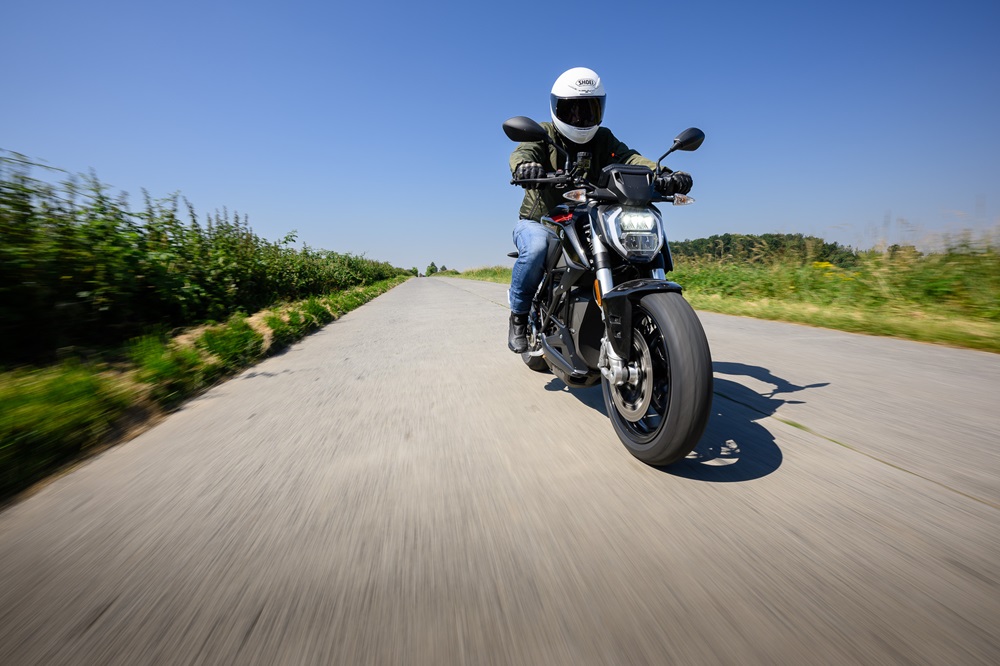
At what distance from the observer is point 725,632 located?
979 millimetres

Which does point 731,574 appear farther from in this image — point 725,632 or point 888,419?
point 888,419

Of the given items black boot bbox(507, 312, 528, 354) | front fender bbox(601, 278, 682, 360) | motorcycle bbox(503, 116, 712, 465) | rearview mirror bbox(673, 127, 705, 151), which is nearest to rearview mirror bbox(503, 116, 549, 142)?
motorcycle bbox(503, 116, 712, 465)

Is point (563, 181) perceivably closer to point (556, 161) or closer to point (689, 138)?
point (689, 138)

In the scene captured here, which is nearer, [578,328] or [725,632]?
[725,632]

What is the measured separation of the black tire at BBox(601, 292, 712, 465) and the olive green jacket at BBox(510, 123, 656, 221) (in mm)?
1524

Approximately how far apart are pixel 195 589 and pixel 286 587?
254mm

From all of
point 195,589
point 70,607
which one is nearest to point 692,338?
point 195,589

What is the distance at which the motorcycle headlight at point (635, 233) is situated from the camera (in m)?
2.05

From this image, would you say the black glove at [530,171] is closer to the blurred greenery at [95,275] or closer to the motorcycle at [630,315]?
the motorcycle at [630,315]

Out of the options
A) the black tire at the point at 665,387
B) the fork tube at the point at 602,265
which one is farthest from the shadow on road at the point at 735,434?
the fork tube at the point at 602,265

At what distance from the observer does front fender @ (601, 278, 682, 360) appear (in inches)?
74.1

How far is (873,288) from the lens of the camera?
20.0 ft

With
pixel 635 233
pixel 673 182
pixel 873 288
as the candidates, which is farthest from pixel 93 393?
pixel 873 288

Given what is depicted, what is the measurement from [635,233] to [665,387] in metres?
0.73
